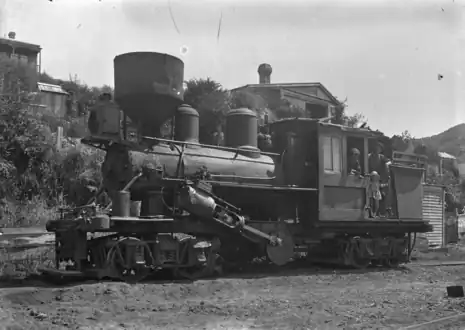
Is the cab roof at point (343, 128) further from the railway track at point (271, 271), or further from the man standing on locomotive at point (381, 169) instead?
the railway track at point (271, 271)

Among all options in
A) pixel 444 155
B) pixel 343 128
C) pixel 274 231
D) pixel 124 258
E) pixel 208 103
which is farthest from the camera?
pixel 444 155

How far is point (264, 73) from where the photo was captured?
125 ft

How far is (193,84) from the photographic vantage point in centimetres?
2817

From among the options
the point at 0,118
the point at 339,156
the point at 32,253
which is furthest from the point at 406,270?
the point at 0,118

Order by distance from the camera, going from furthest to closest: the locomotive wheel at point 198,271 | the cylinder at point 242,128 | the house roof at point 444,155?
the house roof at point 444,155 < the cylinder at point 242,128 < the locomotive wheel at point 198,271

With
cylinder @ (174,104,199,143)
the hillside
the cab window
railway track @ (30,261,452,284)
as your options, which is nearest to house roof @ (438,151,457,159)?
the hillside

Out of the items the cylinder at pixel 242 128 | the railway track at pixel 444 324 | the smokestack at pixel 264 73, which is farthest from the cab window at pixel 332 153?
the smokestack at pixel 264 73

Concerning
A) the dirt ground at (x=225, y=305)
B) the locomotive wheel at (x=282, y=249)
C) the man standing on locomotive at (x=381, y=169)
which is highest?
the man standing on locomotive at (x=381, y=169)

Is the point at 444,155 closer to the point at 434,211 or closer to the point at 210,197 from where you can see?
the point at 434,211

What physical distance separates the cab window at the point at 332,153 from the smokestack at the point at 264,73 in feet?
82.8

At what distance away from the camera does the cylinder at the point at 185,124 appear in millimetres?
11445

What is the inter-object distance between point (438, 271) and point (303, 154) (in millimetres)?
4532

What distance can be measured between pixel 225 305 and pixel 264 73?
31463 mm

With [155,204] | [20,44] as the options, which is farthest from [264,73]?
[155,204]
